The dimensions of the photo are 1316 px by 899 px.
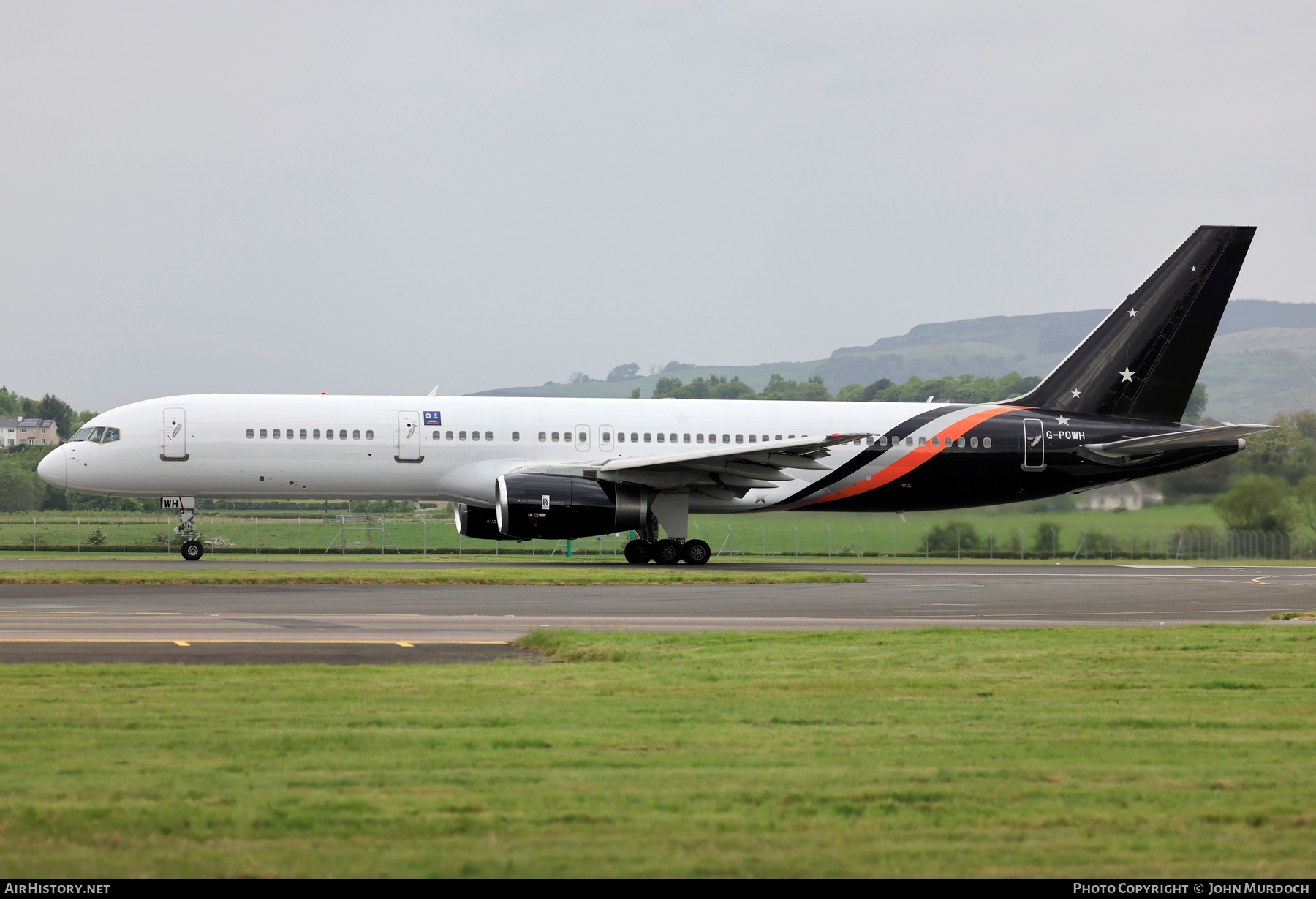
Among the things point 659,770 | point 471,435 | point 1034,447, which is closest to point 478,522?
point 471,435

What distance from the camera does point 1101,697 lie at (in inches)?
423

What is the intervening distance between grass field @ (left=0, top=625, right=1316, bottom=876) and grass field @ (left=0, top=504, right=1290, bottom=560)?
23369 mm

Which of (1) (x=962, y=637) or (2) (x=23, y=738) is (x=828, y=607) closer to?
(1) (x=962, y=637)

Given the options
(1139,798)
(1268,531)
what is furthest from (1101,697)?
A: (1268,531)

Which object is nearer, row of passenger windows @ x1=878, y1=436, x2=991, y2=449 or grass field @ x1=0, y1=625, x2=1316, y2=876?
grass field @ x1=0, y1=625, x2=1316, y2=876

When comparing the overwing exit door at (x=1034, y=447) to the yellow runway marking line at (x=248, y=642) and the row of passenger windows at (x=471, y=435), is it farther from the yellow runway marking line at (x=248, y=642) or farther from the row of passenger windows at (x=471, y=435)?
the yellow runway marking line at (x=248, y=642)

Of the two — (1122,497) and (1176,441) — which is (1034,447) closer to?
(1176,441)

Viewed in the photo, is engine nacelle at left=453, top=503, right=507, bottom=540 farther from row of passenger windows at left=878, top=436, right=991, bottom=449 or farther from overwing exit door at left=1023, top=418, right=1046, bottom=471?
overwing exit door at left=1023, top=418, right=1046, bottom=471

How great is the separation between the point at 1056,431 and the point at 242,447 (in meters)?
20.3

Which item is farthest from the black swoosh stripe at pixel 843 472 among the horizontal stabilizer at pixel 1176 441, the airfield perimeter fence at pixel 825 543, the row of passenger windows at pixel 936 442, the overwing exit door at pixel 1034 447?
the horizontal stabilizer at pixel 1176 441

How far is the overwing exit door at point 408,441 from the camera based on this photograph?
1197 inches

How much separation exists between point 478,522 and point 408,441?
8.83ft

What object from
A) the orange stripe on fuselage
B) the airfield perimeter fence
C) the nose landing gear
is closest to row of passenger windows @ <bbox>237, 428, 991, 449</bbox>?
the orange stripe on fuselage

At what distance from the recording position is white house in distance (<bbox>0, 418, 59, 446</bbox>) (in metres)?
125
